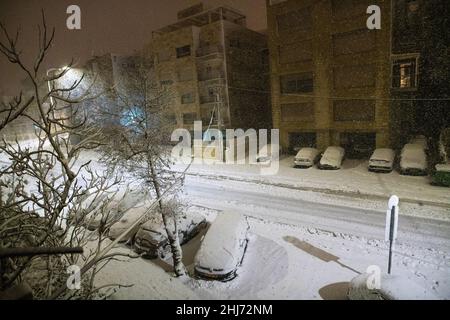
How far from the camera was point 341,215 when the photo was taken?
14.3 meters

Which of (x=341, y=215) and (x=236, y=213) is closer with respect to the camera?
(x=236, y=213)

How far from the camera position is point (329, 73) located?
977 inches

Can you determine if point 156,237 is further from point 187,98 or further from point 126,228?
point 187,98

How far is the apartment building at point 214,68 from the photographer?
31359 mm

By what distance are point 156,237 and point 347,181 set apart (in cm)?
1344

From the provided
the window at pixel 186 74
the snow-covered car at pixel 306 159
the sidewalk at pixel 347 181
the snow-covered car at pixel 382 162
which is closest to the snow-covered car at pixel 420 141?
the snow-covered car at pixel 382 162

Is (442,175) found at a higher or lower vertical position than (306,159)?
lower

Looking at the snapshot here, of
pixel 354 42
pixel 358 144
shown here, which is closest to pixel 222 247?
pixel 358 144

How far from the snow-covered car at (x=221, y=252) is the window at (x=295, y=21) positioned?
70.3ft

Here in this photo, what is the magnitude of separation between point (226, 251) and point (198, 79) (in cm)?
2643

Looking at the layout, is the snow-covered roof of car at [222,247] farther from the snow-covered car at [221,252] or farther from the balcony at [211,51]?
the balcony at [211,51]
